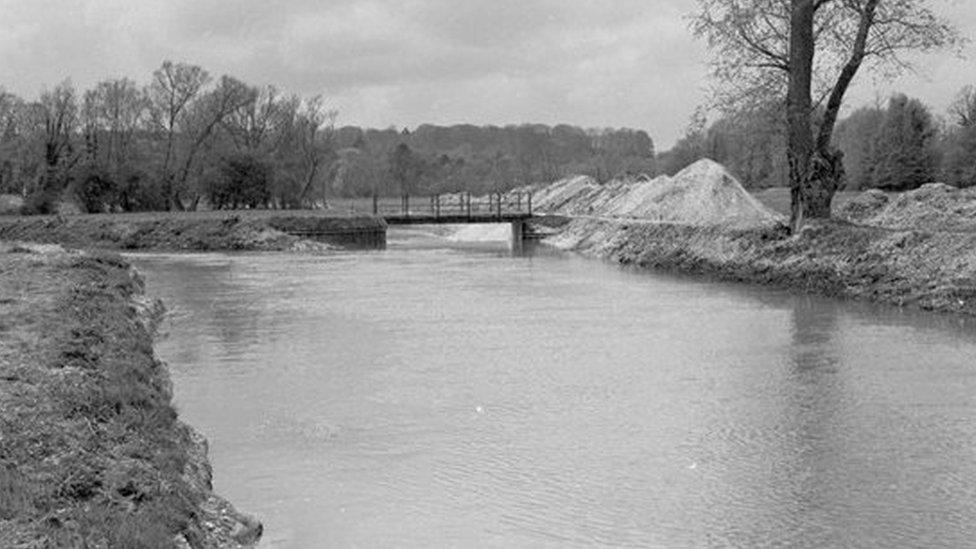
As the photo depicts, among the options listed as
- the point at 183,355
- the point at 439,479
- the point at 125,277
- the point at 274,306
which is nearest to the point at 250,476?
the point at 439,479

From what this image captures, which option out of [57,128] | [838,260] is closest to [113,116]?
[57,128]

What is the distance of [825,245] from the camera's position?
1128 inches

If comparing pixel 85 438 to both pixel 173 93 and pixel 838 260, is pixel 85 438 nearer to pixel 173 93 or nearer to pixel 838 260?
pixel 838 260

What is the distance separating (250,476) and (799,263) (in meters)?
21.7

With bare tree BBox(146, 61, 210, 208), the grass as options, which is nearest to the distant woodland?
bare tree BBox(146, 61, 210, 208)

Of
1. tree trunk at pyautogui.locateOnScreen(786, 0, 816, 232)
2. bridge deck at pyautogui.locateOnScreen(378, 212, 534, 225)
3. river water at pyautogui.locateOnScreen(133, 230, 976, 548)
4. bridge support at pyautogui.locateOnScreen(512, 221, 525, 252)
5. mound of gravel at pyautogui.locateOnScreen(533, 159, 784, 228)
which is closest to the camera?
river water at pyautogui.locateOnScreen(133, 230, 976, 548)

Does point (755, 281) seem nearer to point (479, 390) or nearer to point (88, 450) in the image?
point (479, 390)

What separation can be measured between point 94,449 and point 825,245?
78.0 ft

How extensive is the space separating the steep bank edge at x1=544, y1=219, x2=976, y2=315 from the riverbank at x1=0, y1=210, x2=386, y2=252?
59.2 ft

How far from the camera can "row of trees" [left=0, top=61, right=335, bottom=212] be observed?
6612 centimetres

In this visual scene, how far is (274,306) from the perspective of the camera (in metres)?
24.2

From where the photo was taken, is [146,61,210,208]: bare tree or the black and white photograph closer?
the black and white photograph

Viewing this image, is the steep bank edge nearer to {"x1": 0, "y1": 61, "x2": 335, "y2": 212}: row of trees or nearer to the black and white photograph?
the black and white photograph

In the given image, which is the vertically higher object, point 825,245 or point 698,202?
point 698,202
